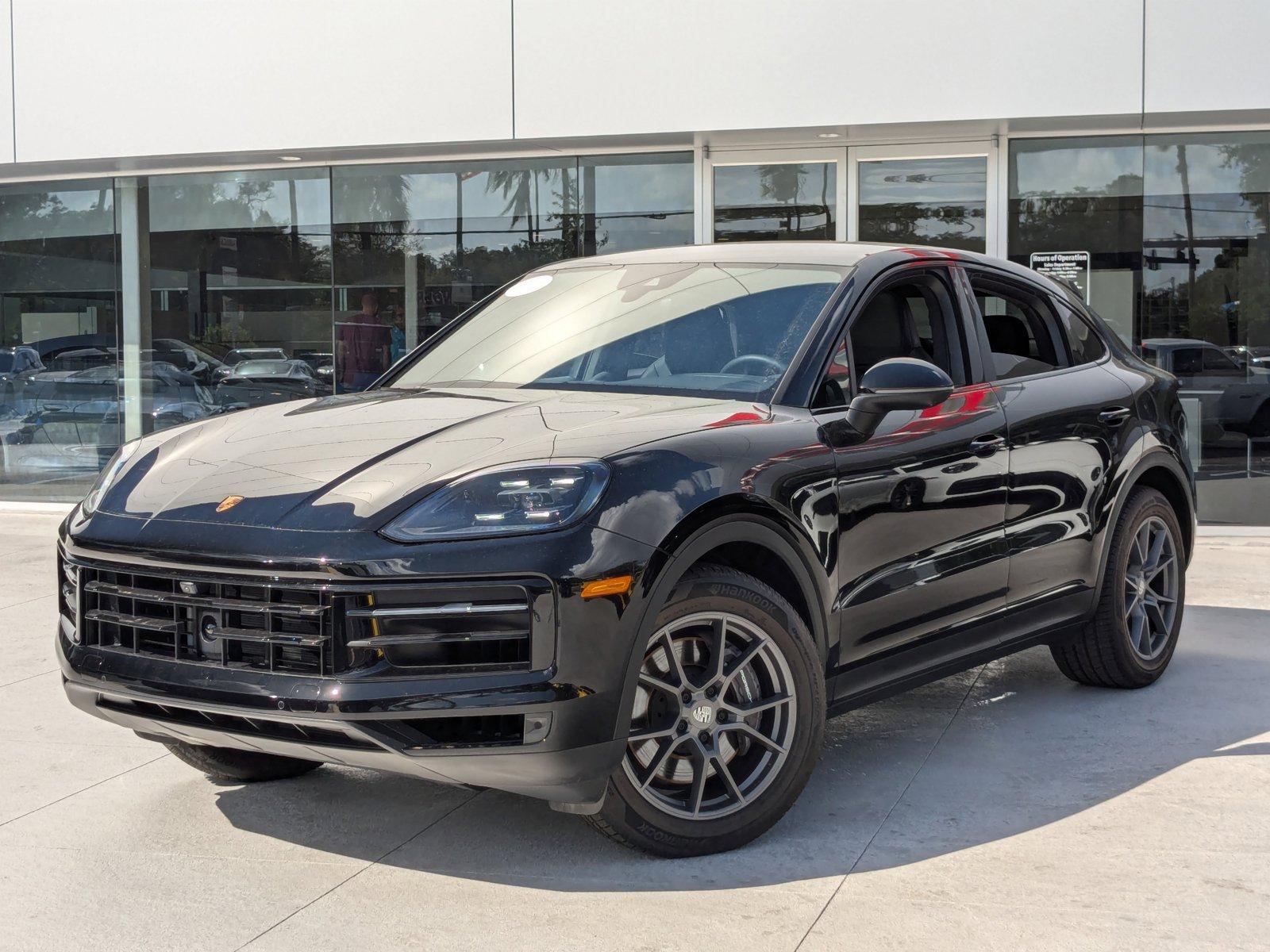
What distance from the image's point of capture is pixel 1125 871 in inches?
150

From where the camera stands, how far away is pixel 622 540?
3.48 meters

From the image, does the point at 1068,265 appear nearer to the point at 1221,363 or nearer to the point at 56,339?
the point at 1221,363

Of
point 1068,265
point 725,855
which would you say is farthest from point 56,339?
point 725,855

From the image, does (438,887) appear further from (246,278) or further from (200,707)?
(246,278)

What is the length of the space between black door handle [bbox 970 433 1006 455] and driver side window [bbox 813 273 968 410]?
23cm

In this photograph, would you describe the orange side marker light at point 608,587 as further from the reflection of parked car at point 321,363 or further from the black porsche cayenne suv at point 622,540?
the reflection of parked car at point 321,363

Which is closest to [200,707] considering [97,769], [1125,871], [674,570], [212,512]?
[212,512]

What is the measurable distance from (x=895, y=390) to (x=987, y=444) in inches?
30.7

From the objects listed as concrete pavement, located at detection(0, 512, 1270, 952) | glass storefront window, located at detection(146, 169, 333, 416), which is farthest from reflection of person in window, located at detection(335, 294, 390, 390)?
concrete pavement, located at detection(0, 512, 1270, 952)

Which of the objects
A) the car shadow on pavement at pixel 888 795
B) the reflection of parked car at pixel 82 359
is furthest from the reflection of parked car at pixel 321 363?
the car shadow on pavement at pixel 888 795

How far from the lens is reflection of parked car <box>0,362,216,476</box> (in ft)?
43.4

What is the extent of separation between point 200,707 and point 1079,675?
12.5 ft

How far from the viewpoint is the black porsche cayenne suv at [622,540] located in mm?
3377

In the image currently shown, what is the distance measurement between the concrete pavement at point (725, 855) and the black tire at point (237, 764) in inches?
2.1
